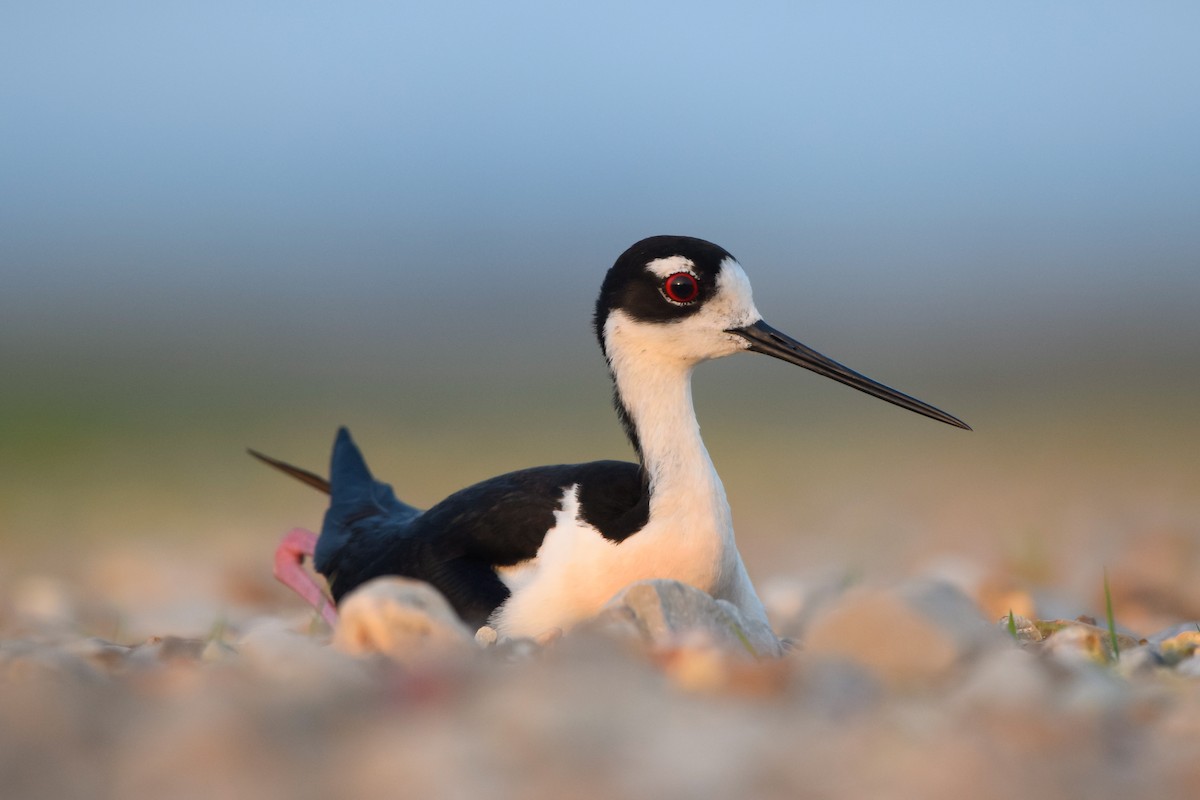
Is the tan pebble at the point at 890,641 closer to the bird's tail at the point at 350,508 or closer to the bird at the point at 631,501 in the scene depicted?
the bird at the point at 631,501

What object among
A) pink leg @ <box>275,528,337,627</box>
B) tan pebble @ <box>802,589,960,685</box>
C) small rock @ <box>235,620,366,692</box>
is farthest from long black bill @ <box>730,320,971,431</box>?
small rock @ <box>235,620,366,692</box>

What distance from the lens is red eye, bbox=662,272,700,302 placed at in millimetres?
5121

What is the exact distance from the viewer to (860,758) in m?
2.49

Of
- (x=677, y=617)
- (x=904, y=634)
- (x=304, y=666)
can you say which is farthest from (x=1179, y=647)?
(x=304, y=666)

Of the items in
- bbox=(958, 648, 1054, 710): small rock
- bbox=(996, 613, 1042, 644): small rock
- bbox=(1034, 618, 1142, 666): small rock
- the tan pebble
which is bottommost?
bbox=(996, 613, 1042, 644): small rock

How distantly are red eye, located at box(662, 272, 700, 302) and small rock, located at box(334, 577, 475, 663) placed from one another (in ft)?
6.03

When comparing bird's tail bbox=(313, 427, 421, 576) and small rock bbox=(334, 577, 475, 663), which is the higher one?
bird's tail bbox=(313, 427, 421, 576)

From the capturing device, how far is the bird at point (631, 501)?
15.7 ft

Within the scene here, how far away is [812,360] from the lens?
5371mm

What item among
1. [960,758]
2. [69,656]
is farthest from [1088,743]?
[69,656]

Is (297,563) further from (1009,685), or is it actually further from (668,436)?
(1009,685)

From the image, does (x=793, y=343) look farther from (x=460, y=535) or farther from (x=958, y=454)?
(x=958, y=454)

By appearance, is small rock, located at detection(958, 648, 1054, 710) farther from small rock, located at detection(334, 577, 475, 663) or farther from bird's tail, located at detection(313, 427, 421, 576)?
bird's tail, located at detection(313, 427, 421, 576)

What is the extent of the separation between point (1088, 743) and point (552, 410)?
2666 cm
